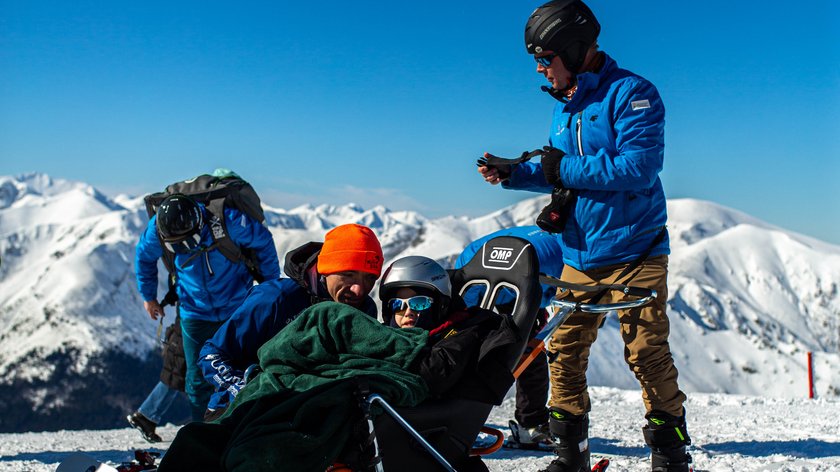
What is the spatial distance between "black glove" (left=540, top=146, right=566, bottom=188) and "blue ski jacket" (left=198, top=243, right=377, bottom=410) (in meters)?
1.25

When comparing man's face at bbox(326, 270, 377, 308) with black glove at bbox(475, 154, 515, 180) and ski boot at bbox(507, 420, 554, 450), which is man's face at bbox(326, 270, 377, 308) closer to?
black glove at bbox(475, 154, 515, 180)

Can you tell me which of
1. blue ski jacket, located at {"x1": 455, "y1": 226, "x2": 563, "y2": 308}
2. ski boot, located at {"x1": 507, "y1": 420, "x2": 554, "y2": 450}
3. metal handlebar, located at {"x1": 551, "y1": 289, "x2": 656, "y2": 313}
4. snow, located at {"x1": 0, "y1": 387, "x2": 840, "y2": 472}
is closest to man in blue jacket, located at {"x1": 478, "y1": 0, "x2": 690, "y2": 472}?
metal handlebar, located at {"x1": 551, "y1": 289, "x2": 656, "y2": 313}

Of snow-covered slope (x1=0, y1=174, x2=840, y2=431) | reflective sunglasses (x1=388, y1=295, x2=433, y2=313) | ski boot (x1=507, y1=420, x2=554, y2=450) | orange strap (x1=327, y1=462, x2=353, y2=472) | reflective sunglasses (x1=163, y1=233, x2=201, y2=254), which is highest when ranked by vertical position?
reflective sunglasses (x1=388, y1=295, x2=433, y2=313)

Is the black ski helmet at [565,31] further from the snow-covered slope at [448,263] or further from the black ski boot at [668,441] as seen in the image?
the snow-covered slope at [448,263]

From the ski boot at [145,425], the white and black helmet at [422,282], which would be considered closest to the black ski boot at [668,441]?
the white and black helmet at [422,282]

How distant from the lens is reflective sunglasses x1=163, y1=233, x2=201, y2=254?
19.6 ft

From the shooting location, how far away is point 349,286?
354cm

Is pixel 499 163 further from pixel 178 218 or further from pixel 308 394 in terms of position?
pixel 178 218

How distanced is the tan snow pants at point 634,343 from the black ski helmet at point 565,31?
48.1 inches

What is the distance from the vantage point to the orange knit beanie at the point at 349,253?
3.49 m

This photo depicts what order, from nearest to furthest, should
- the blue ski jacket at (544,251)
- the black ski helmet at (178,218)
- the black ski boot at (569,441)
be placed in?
the black ski boot at (569,441), the blue ski jacket at (544,251), the black ski helmet at (178,218)

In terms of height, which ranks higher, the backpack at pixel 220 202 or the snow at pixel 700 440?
the backpack at pixel 220 202

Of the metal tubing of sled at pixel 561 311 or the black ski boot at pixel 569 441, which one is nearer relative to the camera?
the metal tubing of sled at pixel 561 311

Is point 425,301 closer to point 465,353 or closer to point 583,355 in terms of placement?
point 465,353
